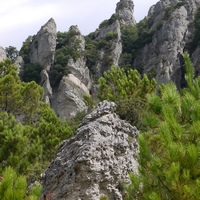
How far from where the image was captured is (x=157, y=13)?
48.2 metres

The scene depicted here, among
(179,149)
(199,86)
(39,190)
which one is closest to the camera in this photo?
(179,149)

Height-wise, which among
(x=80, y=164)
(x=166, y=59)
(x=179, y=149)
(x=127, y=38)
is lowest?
(x=179, y=149)

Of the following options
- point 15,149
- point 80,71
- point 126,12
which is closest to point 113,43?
point 80,71

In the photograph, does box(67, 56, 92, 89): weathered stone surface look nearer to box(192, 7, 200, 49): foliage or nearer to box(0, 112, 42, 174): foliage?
→ box(192, 7, 200, 49): foliage

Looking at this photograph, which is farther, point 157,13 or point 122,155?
point 157,13

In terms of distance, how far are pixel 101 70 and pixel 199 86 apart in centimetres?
3885

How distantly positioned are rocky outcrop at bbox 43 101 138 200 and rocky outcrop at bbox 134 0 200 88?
2824cm

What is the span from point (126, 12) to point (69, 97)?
2131 cm

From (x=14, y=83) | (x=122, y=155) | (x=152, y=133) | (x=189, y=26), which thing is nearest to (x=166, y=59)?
(x=189, y=26)

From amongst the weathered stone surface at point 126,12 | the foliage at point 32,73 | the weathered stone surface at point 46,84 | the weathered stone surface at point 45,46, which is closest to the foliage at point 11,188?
the weathered stone surface at point 46,84

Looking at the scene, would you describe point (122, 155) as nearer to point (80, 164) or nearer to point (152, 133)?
point (80, 164)

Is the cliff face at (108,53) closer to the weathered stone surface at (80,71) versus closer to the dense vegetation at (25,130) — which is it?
the weathered stone surface at (80,71)

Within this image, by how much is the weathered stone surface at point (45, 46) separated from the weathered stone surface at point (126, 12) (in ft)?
40.4

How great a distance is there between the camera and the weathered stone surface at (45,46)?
136 ft
